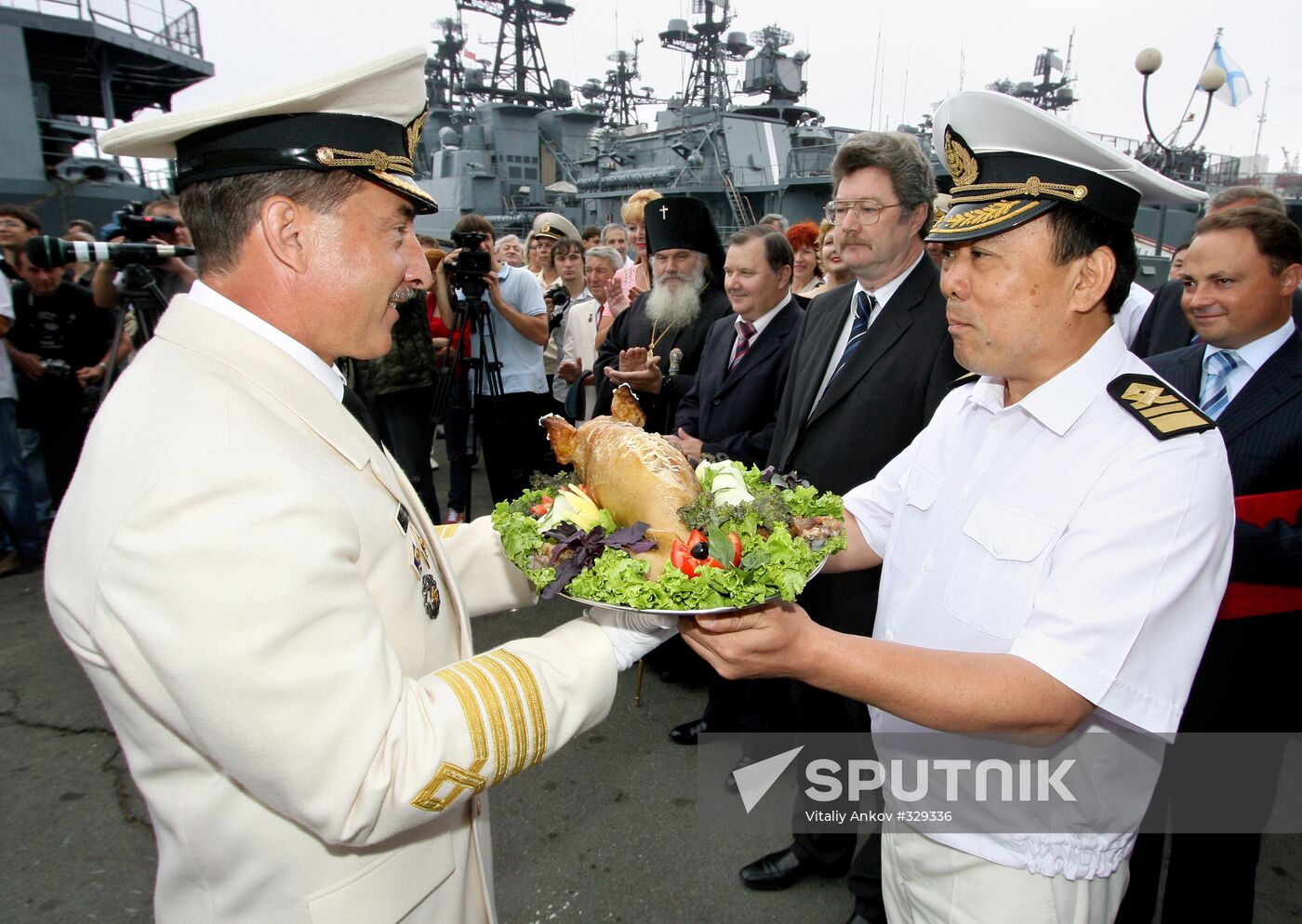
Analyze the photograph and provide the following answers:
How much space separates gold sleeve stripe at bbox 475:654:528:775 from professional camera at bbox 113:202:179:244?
4049 millimetres

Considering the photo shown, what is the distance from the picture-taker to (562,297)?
716 cm

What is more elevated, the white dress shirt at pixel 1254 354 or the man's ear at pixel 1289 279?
the man's ear at pixel 1289 279

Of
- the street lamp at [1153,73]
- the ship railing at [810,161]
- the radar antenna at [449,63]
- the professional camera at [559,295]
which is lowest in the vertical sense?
the professional camera at [559,295]

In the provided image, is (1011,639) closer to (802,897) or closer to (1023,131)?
(1023,131)

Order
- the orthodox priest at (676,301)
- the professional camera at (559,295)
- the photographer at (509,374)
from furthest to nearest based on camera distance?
1. the professional camera at (559,295)
2. the photographer at (509,374)
3. the orthodox priest at (676,301)

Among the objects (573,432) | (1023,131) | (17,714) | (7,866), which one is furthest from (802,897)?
(17,714)

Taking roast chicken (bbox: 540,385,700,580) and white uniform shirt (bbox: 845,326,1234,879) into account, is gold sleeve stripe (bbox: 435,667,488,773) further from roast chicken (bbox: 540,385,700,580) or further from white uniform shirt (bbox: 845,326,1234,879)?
white uniform shirt (bbox: 845,326,1234,879)

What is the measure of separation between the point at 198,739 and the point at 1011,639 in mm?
1481

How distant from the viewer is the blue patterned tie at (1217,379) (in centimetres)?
267

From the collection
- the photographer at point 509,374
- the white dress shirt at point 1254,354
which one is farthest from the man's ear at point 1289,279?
the photographer at point 509,374

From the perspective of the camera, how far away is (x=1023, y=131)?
1656 millimetres

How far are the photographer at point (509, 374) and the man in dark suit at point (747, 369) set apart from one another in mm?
2448

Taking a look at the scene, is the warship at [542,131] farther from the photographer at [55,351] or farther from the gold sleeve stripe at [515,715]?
the gold sleeve stripe at [515,715]

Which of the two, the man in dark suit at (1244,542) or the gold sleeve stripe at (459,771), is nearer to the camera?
the gold sleeve stripe at (459,771)
